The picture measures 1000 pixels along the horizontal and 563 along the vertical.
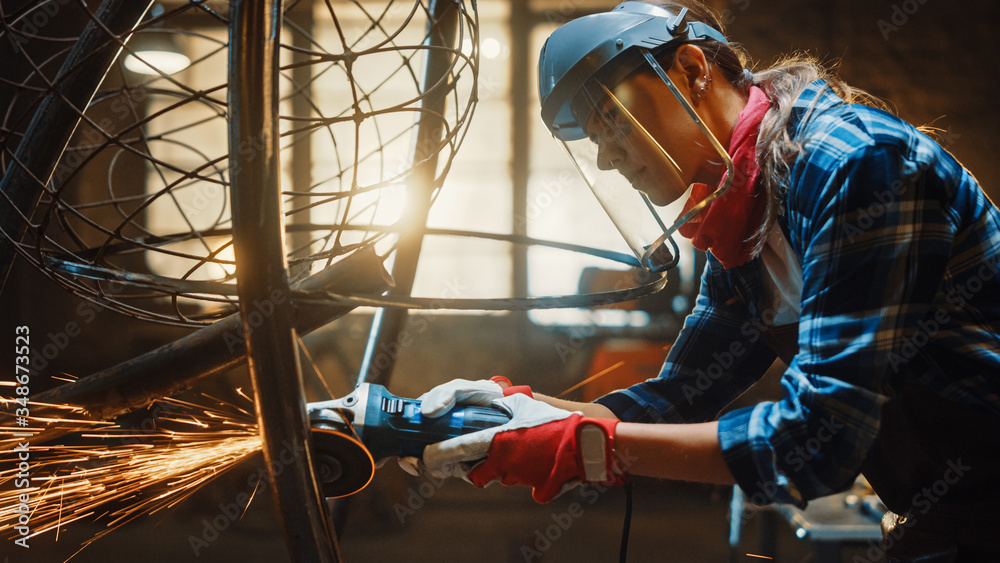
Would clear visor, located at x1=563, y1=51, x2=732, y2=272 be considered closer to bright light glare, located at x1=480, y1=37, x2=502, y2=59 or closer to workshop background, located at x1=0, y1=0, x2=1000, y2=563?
workshop background, located at x1=0, y1=0, x2=1000, y2=563

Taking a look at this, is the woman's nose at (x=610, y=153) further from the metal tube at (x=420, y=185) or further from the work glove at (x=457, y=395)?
the work glove at (x=457, y=395)

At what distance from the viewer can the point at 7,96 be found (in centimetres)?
314

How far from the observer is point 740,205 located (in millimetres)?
925

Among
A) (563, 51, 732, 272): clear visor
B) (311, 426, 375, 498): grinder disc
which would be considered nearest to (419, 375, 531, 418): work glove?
(311, 426, 375, 498): grinder disc

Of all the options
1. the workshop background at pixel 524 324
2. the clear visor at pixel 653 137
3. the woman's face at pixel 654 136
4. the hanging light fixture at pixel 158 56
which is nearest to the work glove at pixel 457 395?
the clear visor at pixel 653 137

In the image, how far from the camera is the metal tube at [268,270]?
520 mm

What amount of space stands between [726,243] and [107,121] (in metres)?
3.67

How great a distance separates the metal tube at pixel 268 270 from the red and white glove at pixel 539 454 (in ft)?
0.75

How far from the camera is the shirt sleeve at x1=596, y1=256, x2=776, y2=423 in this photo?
1.16 metres

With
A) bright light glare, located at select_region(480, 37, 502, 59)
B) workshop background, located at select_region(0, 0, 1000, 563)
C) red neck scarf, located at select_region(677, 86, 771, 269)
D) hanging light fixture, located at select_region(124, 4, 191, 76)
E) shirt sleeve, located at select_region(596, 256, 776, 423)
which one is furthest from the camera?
bright light glare, located at select_region(480, 37, 502, 59)

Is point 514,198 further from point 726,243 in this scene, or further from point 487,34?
point 726,243

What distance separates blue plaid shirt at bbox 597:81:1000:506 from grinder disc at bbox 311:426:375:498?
0.45 meters

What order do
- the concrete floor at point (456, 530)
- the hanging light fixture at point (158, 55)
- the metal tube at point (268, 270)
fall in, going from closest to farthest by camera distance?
the metal tube at point (268, 270)
the concrete floor at point (456, 530)
the hanging light fixture at point (158, 55)

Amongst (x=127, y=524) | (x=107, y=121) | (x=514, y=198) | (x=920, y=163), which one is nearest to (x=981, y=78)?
(x=514, y=198)
